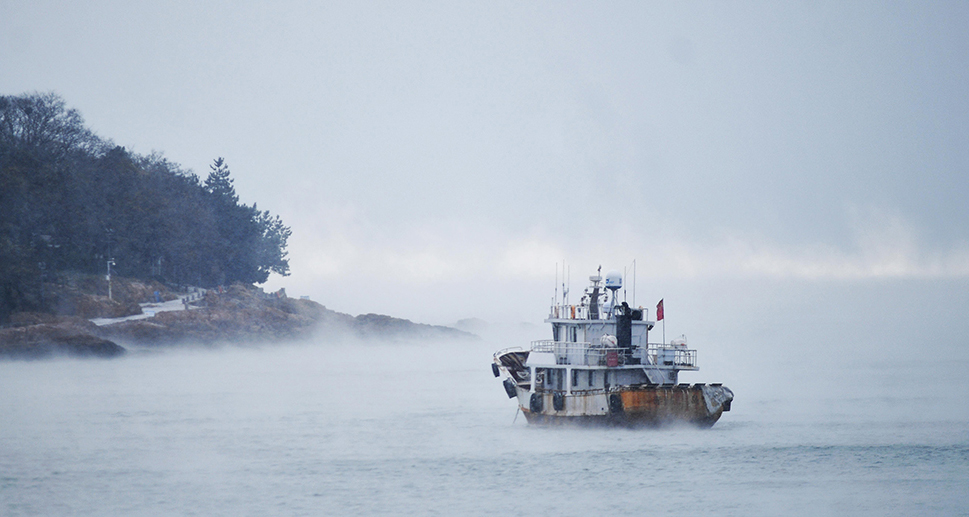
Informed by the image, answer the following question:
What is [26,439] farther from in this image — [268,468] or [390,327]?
[390,327]

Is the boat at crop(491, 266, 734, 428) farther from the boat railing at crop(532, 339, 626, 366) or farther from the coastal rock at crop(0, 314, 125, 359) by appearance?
the coastal rock at crop(0, 314, 125, 359)

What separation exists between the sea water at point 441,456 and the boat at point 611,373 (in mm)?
1073

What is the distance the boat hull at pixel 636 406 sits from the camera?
4703 centimetres

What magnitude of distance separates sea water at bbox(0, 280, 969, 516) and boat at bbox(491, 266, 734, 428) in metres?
1.07

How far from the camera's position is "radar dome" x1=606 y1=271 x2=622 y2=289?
167 ft

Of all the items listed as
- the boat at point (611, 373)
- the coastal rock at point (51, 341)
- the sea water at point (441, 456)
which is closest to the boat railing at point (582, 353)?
the boat at point (611, 373)

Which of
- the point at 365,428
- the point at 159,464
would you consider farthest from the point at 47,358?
the point at 159,464

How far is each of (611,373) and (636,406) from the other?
118 inches

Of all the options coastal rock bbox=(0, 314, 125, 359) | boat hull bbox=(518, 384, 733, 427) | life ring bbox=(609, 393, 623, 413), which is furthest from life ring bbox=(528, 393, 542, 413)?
coastal rock bbox=(0, 314, 125, 359)

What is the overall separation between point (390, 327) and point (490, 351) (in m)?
30.8

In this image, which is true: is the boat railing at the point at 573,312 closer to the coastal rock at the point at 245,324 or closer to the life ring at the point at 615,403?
the life ring at the point at 615,403

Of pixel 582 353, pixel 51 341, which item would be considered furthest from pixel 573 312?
pixel 51 341

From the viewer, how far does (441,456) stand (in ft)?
150

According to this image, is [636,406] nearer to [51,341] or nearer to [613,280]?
[613,280]
